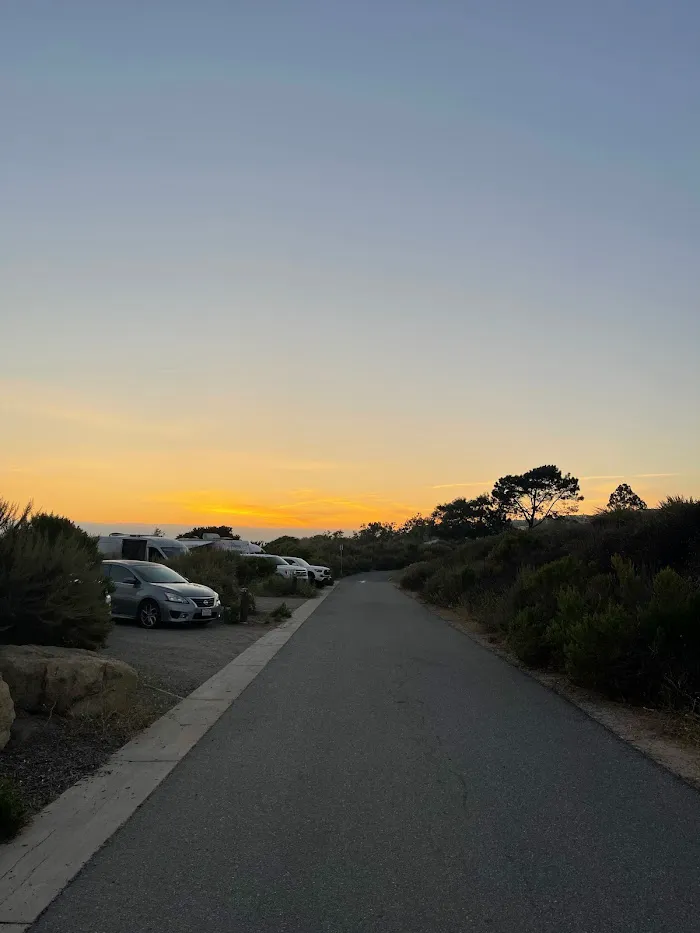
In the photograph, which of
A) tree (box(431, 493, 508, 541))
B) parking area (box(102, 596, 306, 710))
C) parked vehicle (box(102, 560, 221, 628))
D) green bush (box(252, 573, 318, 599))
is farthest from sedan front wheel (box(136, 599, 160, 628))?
tree (box(431, 493, 508, 541))

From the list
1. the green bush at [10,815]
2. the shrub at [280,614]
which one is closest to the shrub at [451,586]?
the shrub at [280,614]

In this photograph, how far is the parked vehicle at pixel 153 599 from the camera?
62.1ft

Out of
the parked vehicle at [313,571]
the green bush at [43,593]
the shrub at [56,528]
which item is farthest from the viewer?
the parked vehicle at [313,571]

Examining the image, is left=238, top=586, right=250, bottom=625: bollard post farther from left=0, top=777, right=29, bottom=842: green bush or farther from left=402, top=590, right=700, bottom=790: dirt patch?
left=0, top=777, right=29, bottom=842: green bush

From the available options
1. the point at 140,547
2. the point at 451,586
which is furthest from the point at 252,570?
the point at 451,586

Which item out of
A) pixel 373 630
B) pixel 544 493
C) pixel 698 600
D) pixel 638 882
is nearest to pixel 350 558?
pixel 544 493

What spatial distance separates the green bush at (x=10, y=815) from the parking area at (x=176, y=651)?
4.15 meters

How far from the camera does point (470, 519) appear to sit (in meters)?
89.0

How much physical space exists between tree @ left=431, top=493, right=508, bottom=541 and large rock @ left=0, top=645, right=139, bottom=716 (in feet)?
252

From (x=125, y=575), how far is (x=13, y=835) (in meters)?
15.1

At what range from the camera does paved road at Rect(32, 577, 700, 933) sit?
406 cm

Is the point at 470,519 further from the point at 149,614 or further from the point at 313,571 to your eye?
the point at 149,614

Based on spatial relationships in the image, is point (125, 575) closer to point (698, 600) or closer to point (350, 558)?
point (698, 600)

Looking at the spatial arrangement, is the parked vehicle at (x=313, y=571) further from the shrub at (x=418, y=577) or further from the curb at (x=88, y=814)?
the curb at (x=88, y=814)
